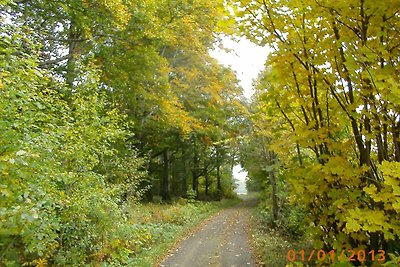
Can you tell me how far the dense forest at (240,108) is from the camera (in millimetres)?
2994

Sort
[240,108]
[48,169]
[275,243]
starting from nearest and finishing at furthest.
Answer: [48,169]
[275,243]
[240,108]

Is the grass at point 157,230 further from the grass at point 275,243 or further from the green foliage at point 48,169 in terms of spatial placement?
the grass at point 275,243

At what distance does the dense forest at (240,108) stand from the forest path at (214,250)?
133 cm

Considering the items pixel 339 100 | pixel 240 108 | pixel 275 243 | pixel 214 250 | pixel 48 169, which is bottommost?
pixel 214 250

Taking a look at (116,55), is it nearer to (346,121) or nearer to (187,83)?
(187,83)

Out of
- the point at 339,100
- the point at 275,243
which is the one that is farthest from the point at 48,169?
the point at 275,243

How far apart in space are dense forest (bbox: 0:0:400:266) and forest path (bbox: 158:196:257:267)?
133 centimetres

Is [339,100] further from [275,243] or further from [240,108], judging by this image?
[240,108]

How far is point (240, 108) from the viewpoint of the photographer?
1294cm

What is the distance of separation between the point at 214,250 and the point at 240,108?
18.7ft

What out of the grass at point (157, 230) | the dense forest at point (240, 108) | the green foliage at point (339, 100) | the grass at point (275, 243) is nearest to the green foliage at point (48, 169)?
the dense forest at point (240, 108)

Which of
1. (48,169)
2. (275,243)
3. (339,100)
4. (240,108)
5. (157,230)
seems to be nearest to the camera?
(339,100)

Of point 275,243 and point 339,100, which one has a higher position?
point 339,100

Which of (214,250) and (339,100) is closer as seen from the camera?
(339,100)
